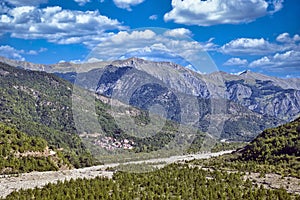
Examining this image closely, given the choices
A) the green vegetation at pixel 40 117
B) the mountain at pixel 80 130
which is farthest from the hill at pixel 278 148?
the green vegetation at pixel 40 117

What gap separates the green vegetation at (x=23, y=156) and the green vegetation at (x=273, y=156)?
30.3 m

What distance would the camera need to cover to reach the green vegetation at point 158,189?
41.8 meters

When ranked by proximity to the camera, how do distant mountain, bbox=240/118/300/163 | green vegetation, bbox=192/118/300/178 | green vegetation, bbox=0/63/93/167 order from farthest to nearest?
green vegetation, bbox=0/63/93/167 → distant mountain, bbox=240/118/300/163 → green vegetation, bbox=192/118/300/178

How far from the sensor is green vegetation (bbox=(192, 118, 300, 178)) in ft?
205

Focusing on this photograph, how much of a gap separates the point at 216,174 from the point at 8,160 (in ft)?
117

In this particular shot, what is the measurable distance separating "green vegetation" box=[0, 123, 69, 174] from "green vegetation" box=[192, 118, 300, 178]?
30323 millimetres

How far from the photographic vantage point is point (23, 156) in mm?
68438

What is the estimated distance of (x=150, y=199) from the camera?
40781 millimetres

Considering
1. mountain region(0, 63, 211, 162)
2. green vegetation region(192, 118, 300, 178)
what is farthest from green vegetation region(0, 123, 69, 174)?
mountain region(0, 63, 211, 162)

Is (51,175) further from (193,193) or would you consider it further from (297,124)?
(297,124)

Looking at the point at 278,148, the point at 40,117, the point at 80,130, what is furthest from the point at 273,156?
the point at 40,117

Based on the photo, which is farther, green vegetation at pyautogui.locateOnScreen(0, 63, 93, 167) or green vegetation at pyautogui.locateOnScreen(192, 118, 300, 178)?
green vegetation at pyautogui.locateOnScreen(0, 63, 93, 167)

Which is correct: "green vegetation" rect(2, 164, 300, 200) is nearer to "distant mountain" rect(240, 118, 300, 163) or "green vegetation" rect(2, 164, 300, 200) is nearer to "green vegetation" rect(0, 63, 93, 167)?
"distant mountain" rect(240, 118, 300, 163)

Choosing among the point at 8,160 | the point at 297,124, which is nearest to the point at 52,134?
the point at 8,160
